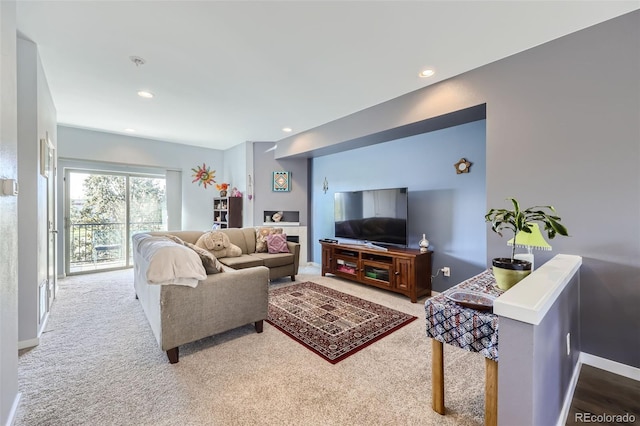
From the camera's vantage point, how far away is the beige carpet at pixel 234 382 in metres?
1.50

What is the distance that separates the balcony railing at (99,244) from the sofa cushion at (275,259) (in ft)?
9.72

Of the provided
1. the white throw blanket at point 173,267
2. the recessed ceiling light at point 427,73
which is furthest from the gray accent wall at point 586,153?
the white throw blanket at point 173,267

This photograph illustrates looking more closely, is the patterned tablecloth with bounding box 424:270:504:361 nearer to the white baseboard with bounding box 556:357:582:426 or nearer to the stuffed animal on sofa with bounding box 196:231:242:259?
the white baseboard with bounding box 556:357:582:426

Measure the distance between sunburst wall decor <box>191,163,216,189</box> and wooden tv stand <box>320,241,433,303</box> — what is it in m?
3.35

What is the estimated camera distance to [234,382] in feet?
5.86

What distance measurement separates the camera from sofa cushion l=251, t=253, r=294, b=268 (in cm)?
391

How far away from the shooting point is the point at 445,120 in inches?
116

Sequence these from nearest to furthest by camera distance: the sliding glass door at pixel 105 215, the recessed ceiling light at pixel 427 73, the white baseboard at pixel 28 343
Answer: the white baseboard at pixel 28 343
the recessed ceiling light at pixel 427 73
the sliding glass door at pixel 105 215

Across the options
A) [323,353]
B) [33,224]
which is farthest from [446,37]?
[33,224]

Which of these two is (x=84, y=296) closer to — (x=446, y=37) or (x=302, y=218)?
(x=302, y=218)

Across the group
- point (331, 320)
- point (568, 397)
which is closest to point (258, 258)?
point (331, 320)

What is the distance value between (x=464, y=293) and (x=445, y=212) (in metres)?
2.12

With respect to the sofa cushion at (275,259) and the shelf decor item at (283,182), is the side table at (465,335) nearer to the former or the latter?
the sofa cushion at (275,259)

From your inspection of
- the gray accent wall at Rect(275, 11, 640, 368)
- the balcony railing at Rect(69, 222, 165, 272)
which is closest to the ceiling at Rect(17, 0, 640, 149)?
the gray accent wall at Rect(275, 11, 640, 368)
